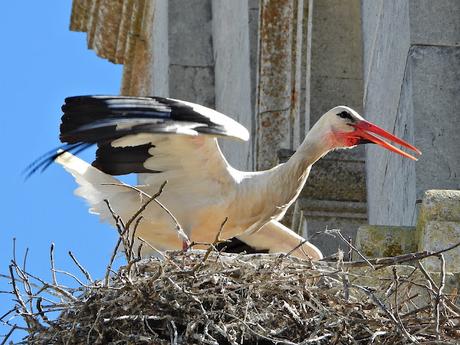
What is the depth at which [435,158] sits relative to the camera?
10.4m

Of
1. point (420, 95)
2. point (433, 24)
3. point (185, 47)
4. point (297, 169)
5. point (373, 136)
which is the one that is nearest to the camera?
point (420, 95)

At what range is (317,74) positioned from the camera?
13.9 meters

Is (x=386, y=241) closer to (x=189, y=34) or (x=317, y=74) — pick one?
(x=317, y=74)

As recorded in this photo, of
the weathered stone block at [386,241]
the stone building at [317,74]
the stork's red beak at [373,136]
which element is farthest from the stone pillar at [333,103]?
the weathered stone block at [386,241]

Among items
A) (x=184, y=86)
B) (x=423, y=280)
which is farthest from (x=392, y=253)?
(x=184, y=86)

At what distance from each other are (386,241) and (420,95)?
3.11 feet

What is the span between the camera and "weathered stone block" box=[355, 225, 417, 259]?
9.79 meters

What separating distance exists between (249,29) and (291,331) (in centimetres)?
619

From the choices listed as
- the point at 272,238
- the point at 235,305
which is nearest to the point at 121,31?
the point at 272,238

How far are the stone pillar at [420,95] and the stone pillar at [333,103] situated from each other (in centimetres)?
217

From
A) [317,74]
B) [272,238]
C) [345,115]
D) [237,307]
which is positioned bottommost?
[272,238]

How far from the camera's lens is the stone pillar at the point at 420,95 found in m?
10.3

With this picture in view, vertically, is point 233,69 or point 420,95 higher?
point 420,95

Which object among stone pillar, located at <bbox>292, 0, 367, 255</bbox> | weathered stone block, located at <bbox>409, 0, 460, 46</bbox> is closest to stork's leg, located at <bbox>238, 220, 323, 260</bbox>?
weathered stone block, located at <bbox>409, 0, 460, 46</bbox>
